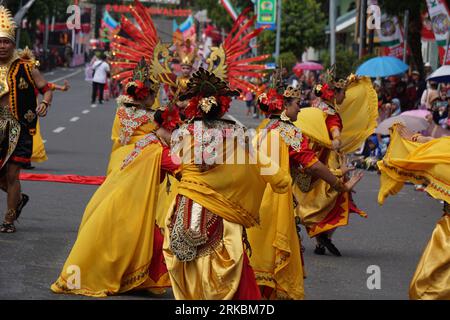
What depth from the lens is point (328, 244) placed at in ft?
37.8

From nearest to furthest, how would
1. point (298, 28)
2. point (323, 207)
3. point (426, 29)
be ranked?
1. point (323, 207)
2. point (426, 29)
3. point (298, 28)

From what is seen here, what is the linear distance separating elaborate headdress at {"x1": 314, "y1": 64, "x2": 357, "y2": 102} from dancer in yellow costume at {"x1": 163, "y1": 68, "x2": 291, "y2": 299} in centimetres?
440

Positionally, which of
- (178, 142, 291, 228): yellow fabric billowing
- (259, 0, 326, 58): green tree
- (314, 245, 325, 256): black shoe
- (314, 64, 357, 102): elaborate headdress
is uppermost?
(259, 0, 326, 58): green tree

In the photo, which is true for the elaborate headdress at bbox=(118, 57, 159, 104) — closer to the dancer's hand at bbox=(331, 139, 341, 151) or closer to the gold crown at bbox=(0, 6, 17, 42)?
the gold crown at bbox=(0, 6, 17, 42)

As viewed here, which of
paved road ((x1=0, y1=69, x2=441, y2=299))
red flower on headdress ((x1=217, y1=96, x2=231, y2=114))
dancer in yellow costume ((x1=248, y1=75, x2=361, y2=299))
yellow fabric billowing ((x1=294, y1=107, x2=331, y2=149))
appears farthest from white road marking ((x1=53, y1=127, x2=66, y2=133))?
red flower on headdress ((x1=217, y1=96, x2=231, y2=114))

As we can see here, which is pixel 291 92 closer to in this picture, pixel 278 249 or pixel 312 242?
pixel 278 249

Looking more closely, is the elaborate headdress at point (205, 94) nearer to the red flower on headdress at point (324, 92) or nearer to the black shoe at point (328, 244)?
the black shoe at point (328, 244)

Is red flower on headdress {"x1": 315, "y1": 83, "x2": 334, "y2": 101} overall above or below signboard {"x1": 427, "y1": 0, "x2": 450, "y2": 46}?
below

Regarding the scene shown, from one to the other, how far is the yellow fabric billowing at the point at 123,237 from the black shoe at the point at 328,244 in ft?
10.0

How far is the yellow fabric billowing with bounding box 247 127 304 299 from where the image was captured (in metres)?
8.70

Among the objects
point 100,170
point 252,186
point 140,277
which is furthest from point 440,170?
point 100,170

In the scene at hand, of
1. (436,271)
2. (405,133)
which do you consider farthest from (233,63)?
(436,271)

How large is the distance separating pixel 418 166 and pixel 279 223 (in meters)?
1.09
